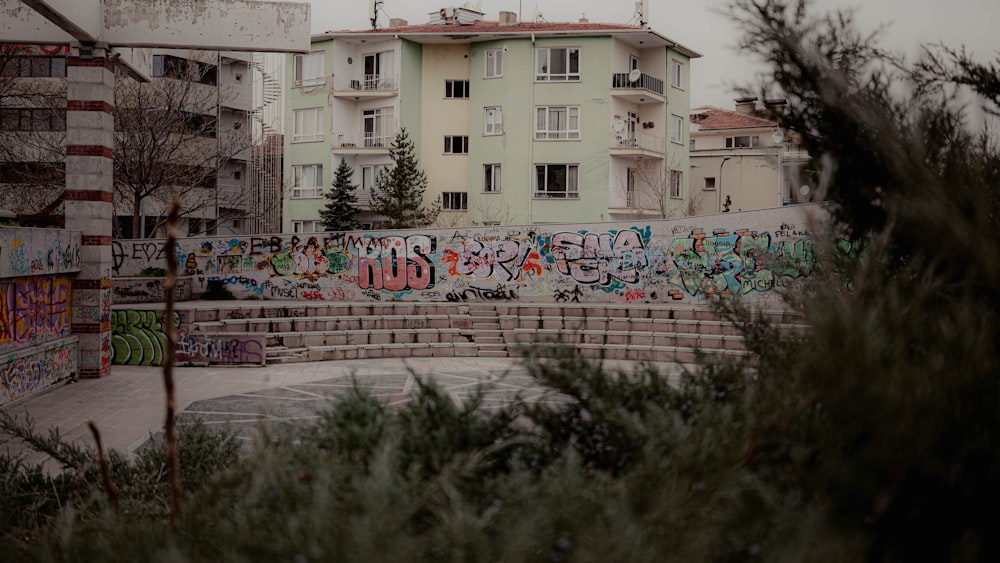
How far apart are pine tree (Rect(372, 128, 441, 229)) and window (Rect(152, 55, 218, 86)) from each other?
27.4 ft

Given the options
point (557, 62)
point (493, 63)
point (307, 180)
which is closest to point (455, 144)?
point (493, 63)

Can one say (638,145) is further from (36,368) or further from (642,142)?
(36,368)

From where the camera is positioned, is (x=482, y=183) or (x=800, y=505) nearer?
(x=800, y=505)

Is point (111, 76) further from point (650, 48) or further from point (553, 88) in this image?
point (650, 48)

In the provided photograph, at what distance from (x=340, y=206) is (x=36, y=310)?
77.6 feet

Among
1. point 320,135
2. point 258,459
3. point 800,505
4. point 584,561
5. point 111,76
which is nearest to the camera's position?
point 584,561

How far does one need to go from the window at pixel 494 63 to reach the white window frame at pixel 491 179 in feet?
12.8

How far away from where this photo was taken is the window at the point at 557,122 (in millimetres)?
37000

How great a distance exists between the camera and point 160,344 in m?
18.0

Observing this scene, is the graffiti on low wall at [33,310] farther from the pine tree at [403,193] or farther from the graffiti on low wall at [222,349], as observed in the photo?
the pine tree at [403,193]

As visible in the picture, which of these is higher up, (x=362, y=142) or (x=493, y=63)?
(x=493, y=63)

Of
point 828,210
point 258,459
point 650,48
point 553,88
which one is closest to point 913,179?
point 828,210

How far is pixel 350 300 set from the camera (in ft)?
78.3

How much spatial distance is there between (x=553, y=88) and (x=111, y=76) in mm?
23594
